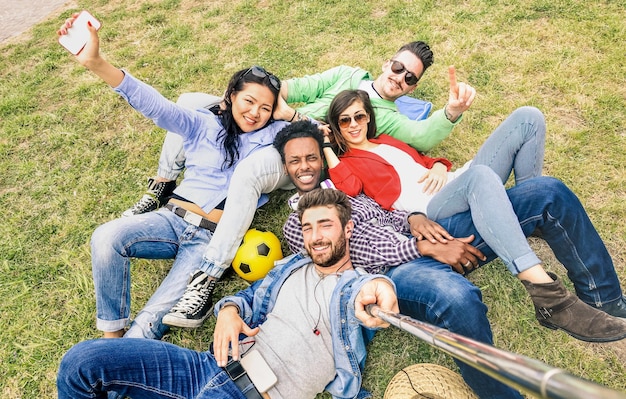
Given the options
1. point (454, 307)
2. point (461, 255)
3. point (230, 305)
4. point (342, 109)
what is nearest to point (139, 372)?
point (230, 305)

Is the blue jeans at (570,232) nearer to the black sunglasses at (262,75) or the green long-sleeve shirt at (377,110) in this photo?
the green long-sleeve shirt at (377,110)

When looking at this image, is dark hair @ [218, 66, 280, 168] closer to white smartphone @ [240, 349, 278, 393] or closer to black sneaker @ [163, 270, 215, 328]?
black sneaker @ [163, 270, 215, 328]

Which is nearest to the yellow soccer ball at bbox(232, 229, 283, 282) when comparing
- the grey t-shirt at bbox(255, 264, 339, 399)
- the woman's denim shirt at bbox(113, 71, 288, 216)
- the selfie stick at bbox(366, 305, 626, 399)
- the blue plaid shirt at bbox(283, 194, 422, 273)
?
the blue plaid shirt at bbox(283, 194, 422, 273)

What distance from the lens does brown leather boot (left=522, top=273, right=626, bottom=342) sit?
2791mm

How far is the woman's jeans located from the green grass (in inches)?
35.9

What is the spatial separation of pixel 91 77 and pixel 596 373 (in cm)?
734

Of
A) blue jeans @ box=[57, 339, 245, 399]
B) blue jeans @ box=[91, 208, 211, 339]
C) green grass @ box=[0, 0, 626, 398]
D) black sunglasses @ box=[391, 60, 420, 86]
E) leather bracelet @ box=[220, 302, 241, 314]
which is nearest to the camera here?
blue jeans @ box=[57, 339, 245, 399]

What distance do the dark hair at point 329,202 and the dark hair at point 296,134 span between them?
671 millimetres

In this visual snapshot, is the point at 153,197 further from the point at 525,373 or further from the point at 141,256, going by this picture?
the point at 525,373

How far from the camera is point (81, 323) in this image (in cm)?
385

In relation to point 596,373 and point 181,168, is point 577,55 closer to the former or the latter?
point 596,373

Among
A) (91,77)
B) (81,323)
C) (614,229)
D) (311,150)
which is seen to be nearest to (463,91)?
(311,150)

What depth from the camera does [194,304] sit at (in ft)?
11.7

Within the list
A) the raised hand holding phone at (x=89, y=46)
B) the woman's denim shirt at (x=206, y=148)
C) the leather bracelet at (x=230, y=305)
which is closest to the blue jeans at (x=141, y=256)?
the woman's denim shirt at (x=206, y=148)
